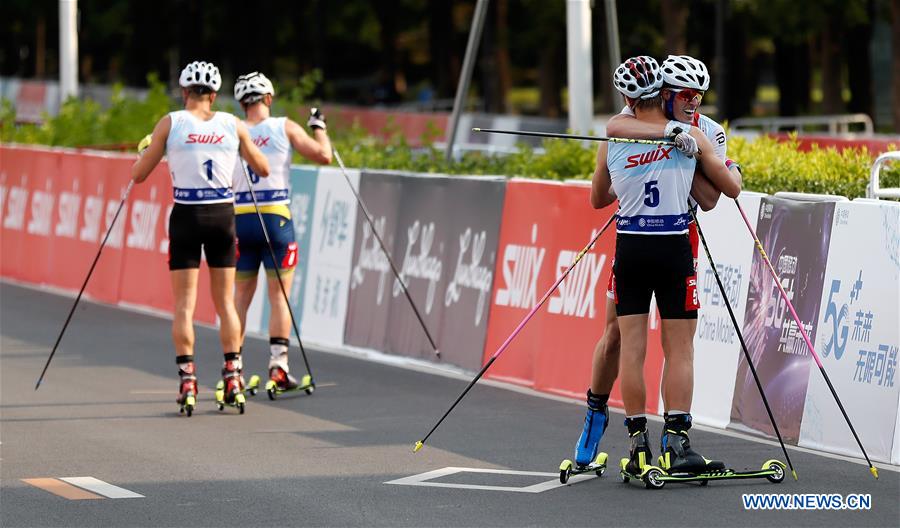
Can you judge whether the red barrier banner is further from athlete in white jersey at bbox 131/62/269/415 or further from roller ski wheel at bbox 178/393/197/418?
roller ski wheel at bbox 178/393/197/418

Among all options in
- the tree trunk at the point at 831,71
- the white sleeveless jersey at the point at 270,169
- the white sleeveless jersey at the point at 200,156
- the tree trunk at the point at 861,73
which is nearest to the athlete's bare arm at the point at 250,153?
the white sleeveless jersey at the point at 200,156

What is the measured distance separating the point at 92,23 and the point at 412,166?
5741cm

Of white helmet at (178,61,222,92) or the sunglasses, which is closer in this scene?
the sunglasses

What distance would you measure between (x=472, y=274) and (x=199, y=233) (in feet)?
9.26

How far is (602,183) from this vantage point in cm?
866

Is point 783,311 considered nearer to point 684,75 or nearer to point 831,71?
point 684,75

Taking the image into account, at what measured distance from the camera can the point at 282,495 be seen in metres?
8.57

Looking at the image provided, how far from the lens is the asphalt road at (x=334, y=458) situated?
8070 millimetres

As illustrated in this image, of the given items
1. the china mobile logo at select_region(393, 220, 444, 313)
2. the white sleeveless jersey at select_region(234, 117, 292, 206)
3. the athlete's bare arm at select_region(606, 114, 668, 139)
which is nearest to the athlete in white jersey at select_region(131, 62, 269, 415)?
the white sleeveless jersey at select_region(234, 117, 292, 206)

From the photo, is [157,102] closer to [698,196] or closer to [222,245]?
[222,245]

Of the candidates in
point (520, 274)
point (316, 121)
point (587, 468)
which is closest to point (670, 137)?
point (587, 468)

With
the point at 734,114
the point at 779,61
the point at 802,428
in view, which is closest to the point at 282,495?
the point at 802,428

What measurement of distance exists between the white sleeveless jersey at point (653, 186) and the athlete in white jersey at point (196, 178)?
11.4ft

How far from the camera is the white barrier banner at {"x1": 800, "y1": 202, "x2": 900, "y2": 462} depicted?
9500mm
